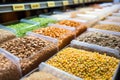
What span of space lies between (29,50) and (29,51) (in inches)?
0.8

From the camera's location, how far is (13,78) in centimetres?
122

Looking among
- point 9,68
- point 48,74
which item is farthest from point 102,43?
point 9,68

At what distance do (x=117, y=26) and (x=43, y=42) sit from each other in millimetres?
1242

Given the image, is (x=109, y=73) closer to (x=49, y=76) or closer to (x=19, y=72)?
(x=49, y=76)

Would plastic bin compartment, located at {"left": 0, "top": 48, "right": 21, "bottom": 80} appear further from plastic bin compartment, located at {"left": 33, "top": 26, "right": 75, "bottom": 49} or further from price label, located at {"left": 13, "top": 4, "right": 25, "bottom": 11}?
price label, located at {"left": 13, "top": 4, "right": 25, "bottom": 11}

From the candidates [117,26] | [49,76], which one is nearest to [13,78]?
[49,76]

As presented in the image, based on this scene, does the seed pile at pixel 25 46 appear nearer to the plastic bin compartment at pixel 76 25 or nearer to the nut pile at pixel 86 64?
the nut pile at pixel 86 64

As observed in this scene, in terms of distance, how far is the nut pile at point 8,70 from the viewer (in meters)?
1.15

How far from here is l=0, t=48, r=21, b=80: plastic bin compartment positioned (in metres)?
1.16

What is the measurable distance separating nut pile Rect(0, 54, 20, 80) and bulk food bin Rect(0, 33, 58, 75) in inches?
2.4

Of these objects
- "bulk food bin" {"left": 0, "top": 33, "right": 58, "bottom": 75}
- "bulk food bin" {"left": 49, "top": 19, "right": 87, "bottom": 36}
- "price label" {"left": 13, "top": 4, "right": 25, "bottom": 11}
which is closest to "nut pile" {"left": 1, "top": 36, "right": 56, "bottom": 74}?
"bulk food bin" {"left": 0, "top": 33, "right": 58, "bottom": 75}

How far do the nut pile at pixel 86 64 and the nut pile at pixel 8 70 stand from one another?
310 millimetres

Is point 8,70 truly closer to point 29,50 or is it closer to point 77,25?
point 29,50

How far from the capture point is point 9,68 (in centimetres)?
120
